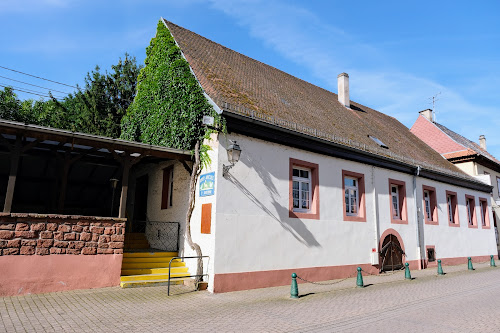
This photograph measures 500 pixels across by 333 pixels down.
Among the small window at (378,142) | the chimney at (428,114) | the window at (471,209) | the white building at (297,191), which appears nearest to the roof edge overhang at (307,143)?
the white building at (297,191)

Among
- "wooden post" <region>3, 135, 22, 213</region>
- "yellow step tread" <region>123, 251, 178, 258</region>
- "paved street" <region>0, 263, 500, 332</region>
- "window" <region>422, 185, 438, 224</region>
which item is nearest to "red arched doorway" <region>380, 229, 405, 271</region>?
"window" <region>422, 185, 438, 224</region>

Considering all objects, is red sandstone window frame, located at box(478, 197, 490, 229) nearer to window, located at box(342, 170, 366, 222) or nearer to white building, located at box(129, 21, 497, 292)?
white building, located at box(129, 21, 497, 292)

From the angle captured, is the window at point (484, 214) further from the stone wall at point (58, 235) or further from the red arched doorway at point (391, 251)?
the stone wall at point (58, 235)

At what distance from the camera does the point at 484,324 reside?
20.0 feet

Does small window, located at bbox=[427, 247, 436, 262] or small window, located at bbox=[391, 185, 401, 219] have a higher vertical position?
small window, located at bbox=[391, 185, 401, 219]

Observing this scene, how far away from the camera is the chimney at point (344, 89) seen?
1904 cm

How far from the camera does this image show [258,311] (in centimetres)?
689

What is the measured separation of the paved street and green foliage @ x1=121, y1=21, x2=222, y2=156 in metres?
4.18

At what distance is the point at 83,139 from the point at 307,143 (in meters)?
6.68

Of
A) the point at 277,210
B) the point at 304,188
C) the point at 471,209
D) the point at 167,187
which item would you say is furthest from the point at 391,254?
the point at 471,209

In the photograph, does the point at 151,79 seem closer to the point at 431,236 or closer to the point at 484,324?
the point at 484,324

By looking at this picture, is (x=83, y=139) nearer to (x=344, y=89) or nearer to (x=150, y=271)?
(x=150, y=271)

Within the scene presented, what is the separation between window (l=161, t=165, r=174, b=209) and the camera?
1233cm

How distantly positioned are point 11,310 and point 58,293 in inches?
59.5
